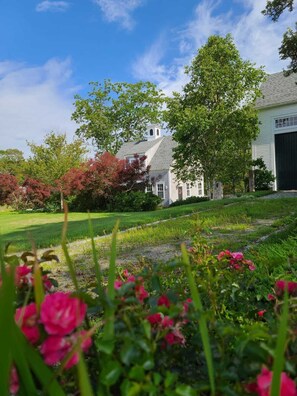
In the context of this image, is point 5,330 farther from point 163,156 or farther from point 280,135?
point 163,156

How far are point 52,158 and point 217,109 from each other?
1313 centimetres

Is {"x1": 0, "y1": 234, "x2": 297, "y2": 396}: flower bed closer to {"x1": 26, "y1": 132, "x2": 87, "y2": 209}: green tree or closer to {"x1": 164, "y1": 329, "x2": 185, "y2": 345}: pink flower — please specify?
{"x1": 164, "y1": 329, "x2": 185, "y2": 345}: pink flower

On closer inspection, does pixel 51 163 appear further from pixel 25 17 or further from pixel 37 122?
pixel 25 17

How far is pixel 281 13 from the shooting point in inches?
362

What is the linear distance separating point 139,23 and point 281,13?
6.56 meters

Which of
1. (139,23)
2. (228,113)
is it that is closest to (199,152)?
(228,113)

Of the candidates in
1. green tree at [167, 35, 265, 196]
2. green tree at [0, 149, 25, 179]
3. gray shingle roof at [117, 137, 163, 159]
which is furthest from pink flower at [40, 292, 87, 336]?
green tree at [0, 149, 25, 179]

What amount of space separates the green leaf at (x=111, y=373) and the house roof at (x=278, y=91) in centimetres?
1811

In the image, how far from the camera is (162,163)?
27.1 meters

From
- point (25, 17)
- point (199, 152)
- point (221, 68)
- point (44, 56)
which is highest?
point (44, 56)

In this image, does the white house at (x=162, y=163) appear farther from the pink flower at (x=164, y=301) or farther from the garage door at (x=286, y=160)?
the pink flower at (x=164, y=301)

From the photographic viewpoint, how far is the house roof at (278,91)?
16.8 m

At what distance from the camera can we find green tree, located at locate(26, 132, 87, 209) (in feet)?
76.4

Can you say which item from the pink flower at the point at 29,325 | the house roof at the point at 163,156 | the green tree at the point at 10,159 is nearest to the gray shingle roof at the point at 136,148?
the house roof at the point at 163,156
